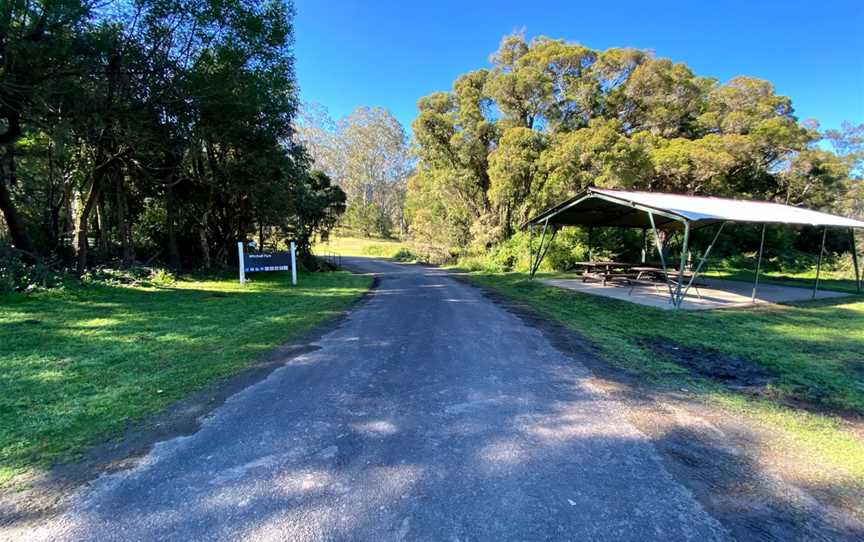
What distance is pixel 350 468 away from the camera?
7.76 feet

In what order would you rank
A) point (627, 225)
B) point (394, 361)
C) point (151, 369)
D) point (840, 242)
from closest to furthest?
1. point (151, 369)
2. point (394, 361)
3. point (627, 225)
4. point (840, 242)

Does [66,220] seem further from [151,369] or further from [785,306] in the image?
[785,306]

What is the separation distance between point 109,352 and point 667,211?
32.8 ft

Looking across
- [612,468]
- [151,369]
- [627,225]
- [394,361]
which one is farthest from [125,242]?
[627,225]

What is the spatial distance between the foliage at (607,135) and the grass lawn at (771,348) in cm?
879

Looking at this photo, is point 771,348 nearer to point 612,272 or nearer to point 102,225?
point 612,272

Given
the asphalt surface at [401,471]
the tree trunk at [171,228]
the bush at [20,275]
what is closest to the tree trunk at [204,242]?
the tree trunk at [171,228]

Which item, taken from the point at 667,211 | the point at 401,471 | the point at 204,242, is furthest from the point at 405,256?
the point at 401,471

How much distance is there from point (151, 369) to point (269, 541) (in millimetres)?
3216

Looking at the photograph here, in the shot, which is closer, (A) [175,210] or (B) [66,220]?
(B) [66,220]

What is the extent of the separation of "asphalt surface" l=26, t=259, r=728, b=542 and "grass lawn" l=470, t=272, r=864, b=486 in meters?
1.24

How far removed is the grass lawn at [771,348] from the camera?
10.3 feet

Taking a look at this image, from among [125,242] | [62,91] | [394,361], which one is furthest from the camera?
[125,242]

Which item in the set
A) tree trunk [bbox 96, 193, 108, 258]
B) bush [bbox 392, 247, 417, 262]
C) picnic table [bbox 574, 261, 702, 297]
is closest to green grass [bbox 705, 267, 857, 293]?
picnic table [bbox 574, 261, 702, 297]
